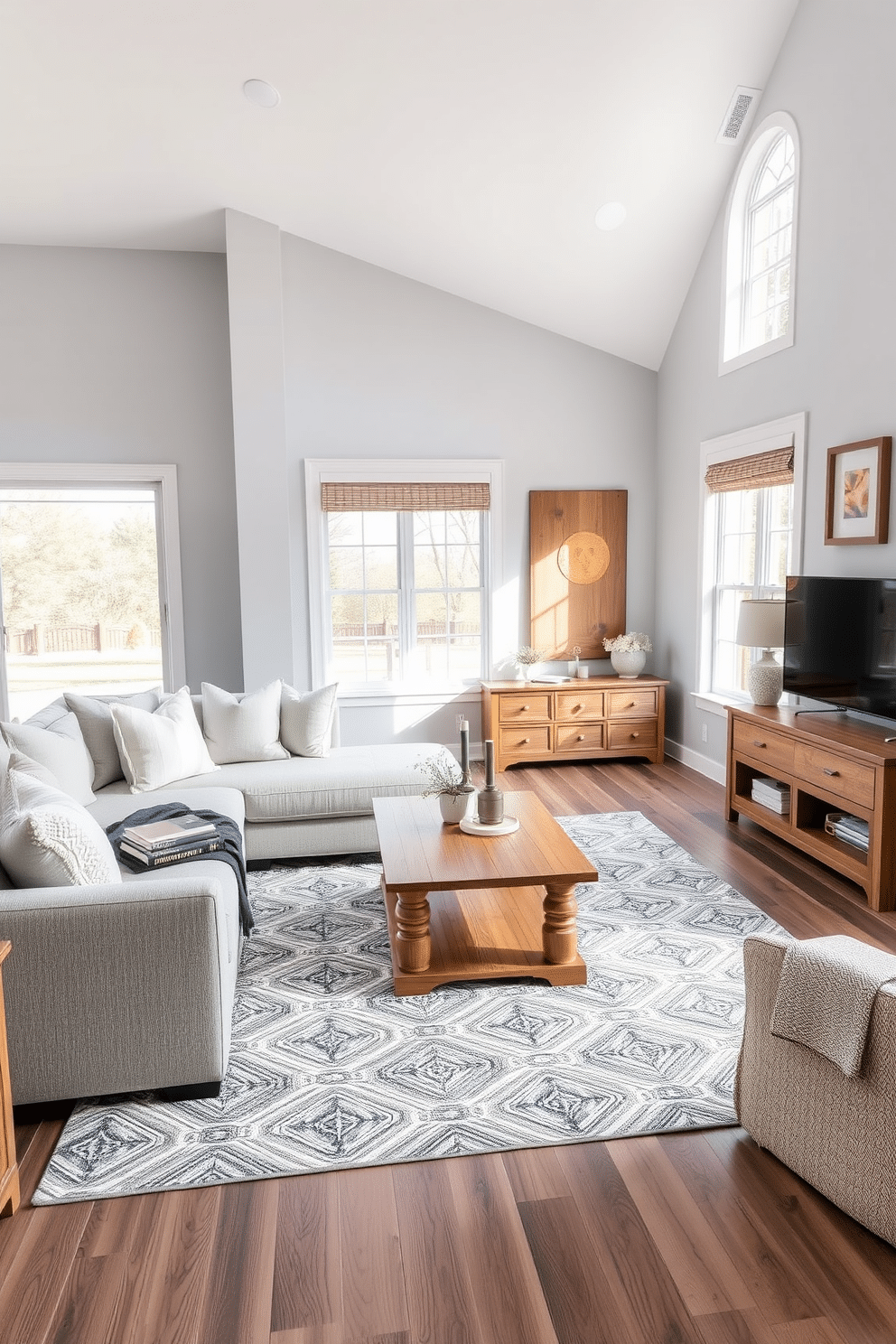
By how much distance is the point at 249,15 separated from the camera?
12.5ft

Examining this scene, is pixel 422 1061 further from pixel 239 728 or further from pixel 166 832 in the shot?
pixel 239 728

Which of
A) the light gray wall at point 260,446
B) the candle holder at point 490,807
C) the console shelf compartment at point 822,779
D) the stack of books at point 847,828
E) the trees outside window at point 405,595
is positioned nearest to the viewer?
the candle holder at point 490,807

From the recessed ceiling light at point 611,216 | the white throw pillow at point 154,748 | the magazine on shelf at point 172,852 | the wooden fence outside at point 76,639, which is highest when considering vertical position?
the recessed ceiling light at point 611,216

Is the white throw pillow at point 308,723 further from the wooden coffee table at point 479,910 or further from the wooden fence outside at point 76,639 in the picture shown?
the wooden fence outside at point 76,639

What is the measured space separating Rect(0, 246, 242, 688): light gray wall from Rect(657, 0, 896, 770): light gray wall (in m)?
3.33

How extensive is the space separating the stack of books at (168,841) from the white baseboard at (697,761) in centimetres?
355

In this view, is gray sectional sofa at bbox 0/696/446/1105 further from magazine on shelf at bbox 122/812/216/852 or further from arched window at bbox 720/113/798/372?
arched window at bbox 720/113/798/372

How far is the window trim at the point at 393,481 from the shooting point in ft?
19.7

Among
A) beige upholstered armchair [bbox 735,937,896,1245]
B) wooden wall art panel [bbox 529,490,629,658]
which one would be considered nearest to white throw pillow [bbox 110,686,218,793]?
beige upholstered armchair [bbox 735,937,896,1245]

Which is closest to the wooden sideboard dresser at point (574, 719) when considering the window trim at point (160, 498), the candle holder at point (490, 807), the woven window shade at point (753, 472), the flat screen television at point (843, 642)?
the woven window shade at point (753, 472)

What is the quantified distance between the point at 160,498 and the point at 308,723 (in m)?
2.51

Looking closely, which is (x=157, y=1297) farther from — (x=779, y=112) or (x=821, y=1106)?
(x=779, y=112)

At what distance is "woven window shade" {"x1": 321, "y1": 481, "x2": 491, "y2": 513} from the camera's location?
6012 millimetres

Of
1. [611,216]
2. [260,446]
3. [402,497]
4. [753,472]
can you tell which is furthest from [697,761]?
[260,446]
